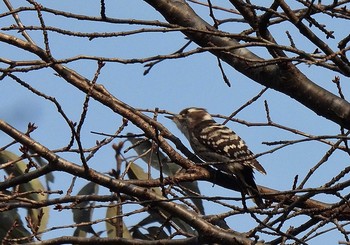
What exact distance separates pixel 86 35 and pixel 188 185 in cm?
189

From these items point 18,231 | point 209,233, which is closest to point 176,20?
point 209,233

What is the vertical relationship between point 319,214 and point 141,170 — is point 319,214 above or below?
below

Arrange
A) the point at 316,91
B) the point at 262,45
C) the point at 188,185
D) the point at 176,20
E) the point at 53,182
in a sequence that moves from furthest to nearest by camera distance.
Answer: the point at 53,182 < the point at 188,185 < the point at 176,20 < the point at 316,91 < the point at 262,45

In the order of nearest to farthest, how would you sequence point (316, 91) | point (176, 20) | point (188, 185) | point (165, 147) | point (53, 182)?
point (316, 91), point (176, 20), point (165, 147), point (188, 185), point (53, 182)

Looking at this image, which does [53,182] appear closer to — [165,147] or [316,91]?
[165,147]

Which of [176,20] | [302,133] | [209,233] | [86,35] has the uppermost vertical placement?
[176,20]

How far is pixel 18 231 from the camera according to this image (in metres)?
4.78

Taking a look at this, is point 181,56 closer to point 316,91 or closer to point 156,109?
point 316,91

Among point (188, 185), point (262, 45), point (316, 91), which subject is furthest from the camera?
point (188, 185)

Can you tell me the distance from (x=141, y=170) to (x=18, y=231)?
43.7 inches

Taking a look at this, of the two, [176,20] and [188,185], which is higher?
[176,20]

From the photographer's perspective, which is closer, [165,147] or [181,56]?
[181,56]

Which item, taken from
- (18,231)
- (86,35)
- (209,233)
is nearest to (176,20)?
(86,35)

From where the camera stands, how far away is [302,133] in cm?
390
